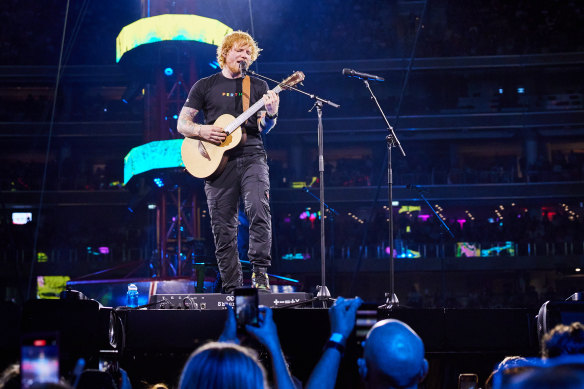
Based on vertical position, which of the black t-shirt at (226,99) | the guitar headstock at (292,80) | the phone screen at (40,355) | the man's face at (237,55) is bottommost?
the phone screen at (40,355)

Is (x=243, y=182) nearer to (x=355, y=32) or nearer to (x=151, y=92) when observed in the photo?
(x=151, y=92)

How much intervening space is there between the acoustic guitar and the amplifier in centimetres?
90

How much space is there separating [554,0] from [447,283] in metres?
11.1

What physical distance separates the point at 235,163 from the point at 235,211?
0.37 m

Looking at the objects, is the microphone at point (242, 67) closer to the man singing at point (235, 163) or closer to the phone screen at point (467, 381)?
the man singing at point (235, 163)

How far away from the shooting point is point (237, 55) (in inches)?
189

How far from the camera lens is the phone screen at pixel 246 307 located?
Result: 2.25 m

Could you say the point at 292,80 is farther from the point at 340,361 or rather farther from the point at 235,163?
the point at 340,361

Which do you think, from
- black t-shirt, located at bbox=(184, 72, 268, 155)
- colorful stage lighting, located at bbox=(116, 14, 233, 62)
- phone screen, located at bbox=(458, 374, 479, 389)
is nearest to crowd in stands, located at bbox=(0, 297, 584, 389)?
phone screen, located at bbox=(458, 374, 479, 389)

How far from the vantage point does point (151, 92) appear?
1158 cm

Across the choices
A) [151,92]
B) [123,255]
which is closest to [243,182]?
[151,92]

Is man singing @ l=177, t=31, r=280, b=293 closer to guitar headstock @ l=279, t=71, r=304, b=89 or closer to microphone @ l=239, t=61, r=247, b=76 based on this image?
microphone @ l=239, t=61, r=247, b=76

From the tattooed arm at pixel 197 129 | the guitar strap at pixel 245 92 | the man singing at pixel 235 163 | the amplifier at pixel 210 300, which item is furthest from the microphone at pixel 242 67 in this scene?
the amplifier at pixel 210 300

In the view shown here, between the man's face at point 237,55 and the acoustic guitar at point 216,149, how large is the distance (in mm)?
343
